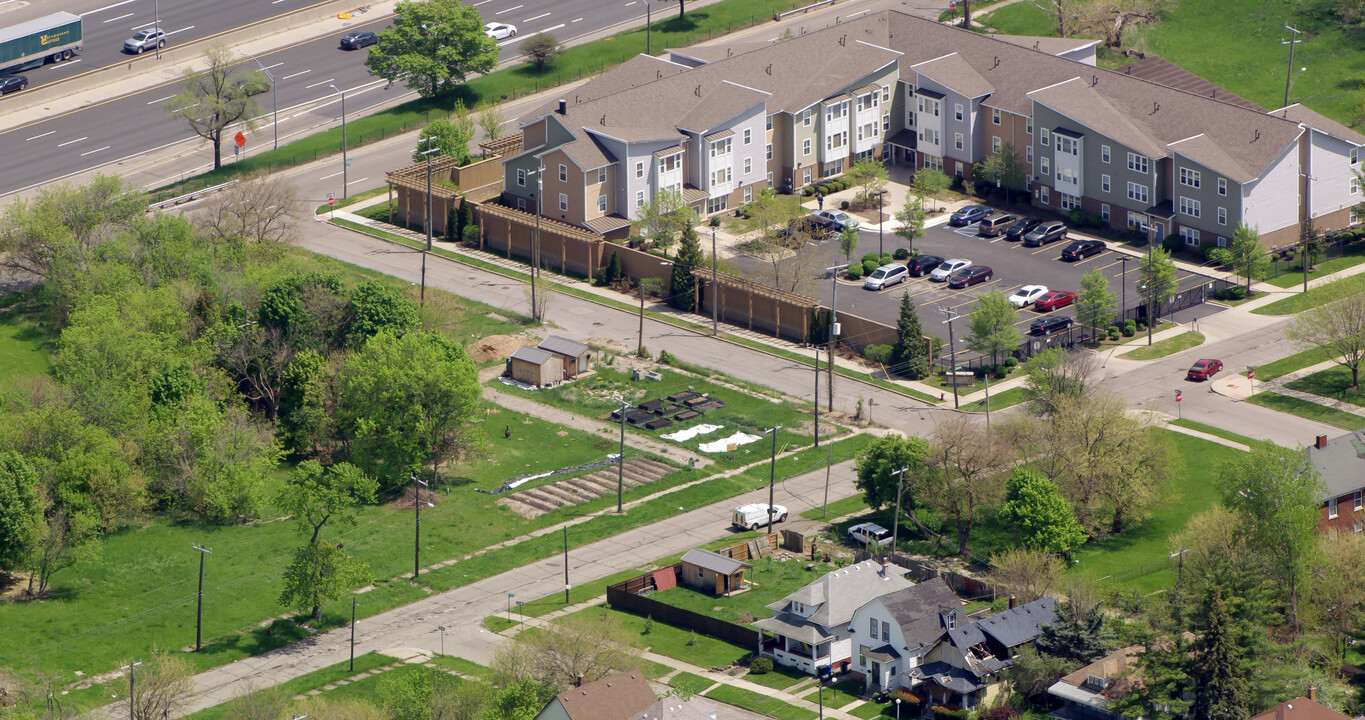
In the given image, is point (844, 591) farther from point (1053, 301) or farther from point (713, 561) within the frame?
point (1053, 301)

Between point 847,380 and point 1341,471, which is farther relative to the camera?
point 847,380

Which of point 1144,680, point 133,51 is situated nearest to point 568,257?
point 133,51

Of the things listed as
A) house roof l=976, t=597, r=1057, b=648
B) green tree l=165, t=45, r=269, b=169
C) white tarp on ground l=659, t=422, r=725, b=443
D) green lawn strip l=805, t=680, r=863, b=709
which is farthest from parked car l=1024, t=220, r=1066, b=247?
green tree l=165, t=45, r=269, b=169

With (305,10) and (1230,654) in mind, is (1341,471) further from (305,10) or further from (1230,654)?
(305,10)

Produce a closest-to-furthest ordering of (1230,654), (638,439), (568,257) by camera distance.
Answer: (1230,654)
(638,439)
(568,257)

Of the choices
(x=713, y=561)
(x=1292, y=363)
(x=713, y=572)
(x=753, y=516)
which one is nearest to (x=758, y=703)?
(x=713, y=572)

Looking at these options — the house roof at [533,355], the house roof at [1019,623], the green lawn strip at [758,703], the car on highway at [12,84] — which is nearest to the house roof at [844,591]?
the green lawn strip at [758,703]

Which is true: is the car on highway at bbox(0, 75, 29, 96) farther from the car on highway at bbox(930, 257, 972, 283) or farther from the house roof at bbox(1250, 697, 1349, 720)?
the house roof at bbox(1250, 697, 1349, 720)
